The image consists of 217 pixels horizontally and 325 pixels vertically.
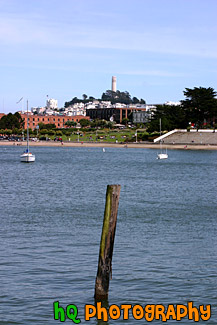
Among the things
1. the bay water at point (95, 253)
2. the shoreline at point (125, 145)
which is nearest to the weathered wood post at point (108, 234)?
the bay water at point (95, 253)

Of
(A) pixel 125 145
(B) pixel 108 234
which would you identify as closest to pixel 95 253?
(B) pixel 108 234

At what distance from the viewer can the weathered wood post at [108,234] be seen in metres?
17.8

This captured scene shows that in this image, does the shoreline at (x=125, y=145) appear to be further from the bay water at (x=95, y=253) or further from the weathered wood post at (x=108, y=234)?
the weathered wood post at (x=108, y=234)

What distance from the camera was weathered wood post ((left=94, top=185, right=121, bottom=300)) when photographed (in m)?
17.8

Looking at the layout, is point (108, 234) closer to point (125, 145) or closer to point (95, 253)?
point (95, 253)

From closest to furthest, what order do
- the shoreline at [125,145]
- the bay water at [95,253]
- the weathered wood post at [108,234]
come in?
the weathered wood post at [108,234]
the bay water at [95,253]
the shoreline at [125,145]

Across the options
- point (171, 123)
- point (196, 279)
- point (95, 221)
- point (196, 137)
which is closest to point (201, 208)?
point (95, 221)

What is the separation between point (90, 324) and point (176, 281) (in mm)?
5024

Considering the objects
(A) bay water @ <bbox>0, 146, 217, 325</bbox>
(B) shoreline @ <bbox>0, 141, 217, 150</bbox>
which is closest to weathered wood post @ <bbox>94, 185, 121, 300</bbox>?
(A) bay water @ <bbox>0, 146, 217, 325</bbox>

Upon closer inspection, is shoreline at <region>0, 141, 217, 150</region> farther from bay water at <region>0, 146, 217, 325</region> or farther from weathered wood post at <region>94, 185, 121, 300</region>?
weathered wood post at <region>94, 185, 121, 300</region>

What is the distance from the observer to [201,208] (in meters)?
41.6

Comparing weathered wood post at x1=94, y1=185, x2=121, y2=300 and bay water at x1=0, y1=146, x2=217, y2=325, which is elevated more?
weathered wood post at x1=94, y1=185, x2=121, y2=300

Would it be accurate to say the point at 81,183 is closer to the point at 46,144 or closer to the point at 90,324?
the point at 90,324

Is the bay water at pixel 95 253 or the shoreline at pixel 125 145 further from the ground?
the shoreline at pixel 125 145
